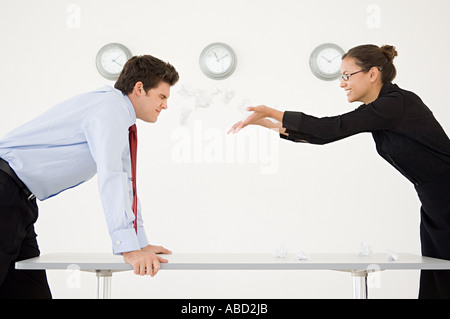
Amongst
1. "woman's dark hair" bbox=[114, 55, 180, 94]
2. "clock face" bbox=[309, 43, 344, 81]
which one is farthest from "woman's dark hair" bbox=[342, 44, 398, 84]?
"clock face" bbox=[309, 43, 344, 81]

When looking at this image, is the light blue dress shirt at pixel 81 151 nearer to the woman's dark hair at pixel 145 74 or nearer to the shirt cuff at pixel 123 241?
the shirt cuff at pixel 123 241

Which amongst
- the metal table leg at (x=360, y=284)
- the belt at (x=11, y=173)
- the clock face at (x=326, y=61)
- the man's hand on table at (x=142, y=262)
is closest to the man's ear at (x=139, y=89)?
the belt at (x=11, y=173)

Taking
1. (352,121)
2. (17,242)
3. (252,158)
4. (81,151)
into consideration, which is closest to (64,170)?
(81,151)

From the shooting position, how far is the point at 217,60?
137 inches

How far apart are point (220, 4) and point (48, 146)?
227cm

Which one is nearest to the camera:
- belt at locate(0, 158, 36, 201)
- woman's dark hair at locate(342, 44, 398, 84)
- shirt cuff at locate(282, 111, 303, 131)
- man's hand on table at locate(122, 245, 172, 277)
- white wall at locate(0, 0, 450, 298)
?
man's hand on table at locate(122, 245, 172, 277)

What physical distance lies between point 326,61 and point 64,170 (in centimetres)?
235

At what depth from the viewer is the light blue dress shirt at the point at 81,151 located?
1521mm

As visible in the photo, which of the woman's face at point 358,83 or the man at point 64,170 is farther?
the woman's face at point 358,83

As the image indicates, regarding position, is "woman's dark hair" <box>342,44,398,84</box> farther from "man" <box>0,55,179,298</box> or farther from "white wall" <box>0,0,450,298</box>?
"white wall" <box>0,0,450,298</box>

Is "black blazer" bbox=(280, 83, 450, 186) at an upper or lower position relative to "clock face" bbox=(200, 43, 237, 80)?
lower

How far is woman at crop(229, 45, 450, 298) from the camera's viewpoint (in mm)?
1755

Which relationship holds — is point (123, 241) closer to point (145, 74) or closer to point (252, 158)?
point (145, 74)

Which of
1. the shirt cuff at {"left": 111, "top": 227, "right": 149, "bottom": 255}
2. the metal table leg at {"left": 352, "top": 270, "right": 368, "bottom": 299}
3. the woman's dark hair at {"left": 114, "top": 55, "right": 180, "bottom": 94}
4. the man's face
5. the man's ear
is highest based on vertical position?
the woman's dark hair at {"left": 114, "top": 55, "right": 180, "bottom": 94}
